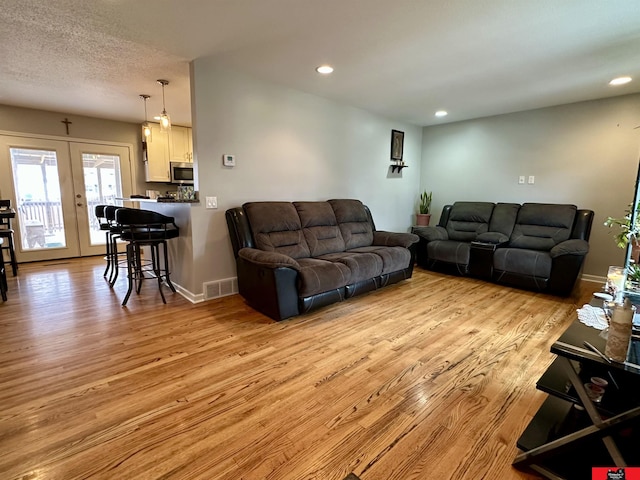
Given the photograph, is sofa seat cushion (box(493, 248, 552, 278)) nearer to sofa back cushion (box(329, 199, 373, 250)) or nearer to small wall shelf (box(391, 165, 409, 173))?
sofa back cushion (box(329, 199, 373, 250))

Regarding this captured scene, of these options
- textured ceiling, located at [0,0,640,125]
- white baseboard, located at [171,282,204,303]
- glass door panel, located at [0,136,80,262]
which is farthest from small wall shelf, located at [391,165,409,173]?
glass door panel, located at [0,136,80,262]

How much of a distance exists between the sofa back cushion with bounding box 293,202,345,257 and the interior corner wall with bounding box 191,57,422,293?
0.33m

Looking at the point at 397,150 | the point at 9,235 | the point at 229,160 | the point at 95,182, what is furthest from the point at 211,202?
the point at 95,182

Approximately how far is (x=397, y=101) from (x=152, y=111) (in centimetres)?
390

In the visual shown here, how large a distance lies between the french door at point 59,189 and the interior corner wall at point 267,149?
3.68m

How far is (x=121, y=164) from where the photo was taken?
573 centimetres

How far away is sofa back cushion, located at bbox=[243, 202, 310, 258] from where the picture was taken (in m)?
3.21

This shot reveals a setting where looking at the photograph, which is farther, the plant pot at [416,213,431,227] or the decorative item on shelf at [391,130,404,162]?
the plant pot at [416,213,431,227]

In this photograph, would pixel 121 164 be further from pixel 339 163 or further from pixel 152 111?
pixel 339 163

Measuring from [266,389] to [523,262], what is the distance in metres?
3.42

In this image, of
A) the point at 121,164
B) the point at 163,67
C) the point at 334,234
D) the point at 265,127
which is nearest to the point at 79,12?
the point at 163,67

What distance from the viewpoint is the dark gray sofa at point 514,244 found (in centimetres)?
347

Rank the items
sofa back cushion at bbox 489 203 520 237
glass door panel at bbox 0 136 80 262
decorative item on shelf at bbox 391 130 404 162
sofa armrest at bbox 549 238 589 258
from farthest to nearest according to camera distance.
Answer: decorative item on shelf at bbox 391 130 404 162 → glass door panel at bbox 0 136 80 262 → sofa back cushion at bbox 489 203 520 237 → sofa armrest at bbox 549 238 589 258

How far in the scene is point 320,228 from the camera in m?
3.74
